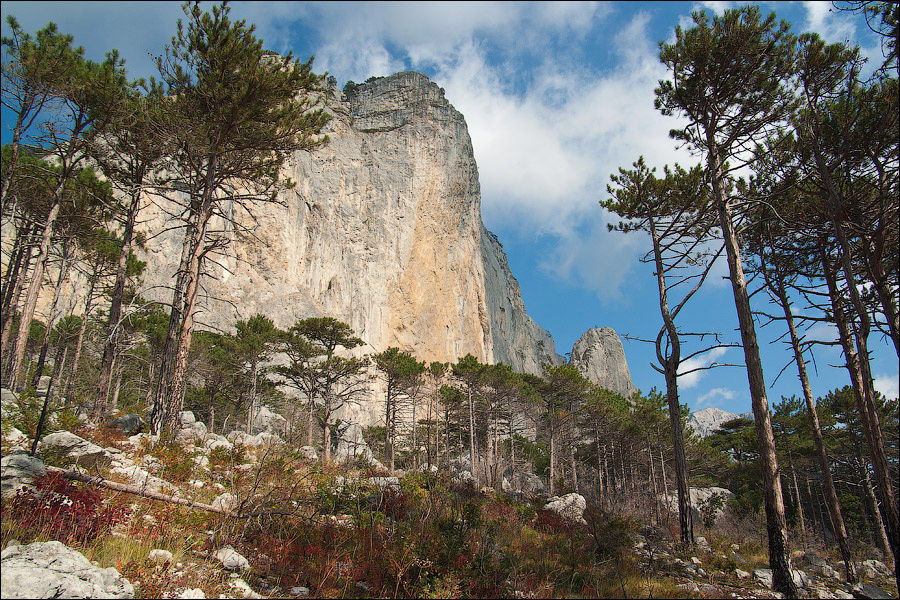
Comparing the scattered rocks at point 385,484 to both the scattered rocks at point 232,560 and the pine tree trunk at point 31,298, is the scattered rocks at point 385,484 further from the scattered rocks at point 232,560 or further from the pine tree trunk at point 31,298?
the pine tree trunk at point 31,298

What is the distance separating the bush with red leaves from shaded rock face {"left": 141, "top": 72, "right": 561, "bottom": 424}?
43068mm

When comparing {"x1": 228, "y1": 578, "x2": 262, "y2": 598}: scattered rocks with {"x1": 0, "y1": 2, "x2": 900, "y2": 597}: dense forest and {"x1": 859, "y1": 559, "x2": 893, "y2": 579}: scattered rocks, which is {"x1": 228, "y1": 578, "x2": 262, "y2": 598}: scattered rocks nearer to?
{"x1": 0, "y1": 2, "x2": 900, "y2": 597}: dense forest

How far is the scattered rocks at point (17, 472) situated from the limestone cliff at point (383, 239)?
42282 mm

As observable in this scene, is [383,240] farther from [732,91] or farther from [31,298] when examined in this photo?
[732,91]

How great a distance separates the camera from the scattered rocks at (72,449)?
5129mm

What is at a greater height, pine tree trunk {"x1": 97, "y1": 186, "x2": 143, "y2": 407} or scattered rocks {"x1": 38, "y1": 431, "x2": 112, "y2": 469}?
pine tree trunk {"x1": 97, "y1": 186, "x2": 143, "y2": 407}

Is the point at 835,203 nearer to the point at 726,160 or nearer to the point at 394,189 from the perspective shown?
the point at 726,160

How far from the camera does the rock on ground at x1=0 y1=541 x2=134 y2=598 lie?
289 centimetres

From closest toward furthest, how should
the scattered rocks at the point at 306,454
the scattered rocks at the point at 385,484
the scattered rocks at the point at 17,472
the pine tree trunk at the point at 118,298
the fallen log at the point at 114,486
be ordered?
1. the scattered rocks at the point at 17,472
2. the fallen log at the point at 114,486
3. the scattered rocks at the point at 385,484
4. the pine tree trunk at the point at 118,298
5. the scattered rocks at the point at 306,454

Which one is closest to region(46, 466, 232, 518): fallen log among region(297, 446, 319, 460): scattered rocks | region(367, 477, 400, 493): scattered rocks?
region(367, 477, 400, 493): scattered rocks

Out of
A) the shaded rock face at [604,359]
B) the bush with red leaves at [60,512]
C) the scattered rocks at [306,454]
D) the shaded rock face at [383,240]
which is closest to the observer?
the bush with red leaves at [60,512]

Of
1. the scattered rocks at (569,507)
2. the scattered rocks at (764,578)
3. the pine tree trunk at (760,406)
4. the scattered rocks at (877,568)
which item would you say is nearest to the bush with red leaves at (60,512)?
the pine tree trunk at (760,406)

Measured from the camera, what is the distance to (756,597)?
5.94m

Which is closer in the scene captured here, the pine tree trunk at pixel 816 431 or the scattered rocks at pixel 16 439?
the scattered rocks at pixel 16 439
